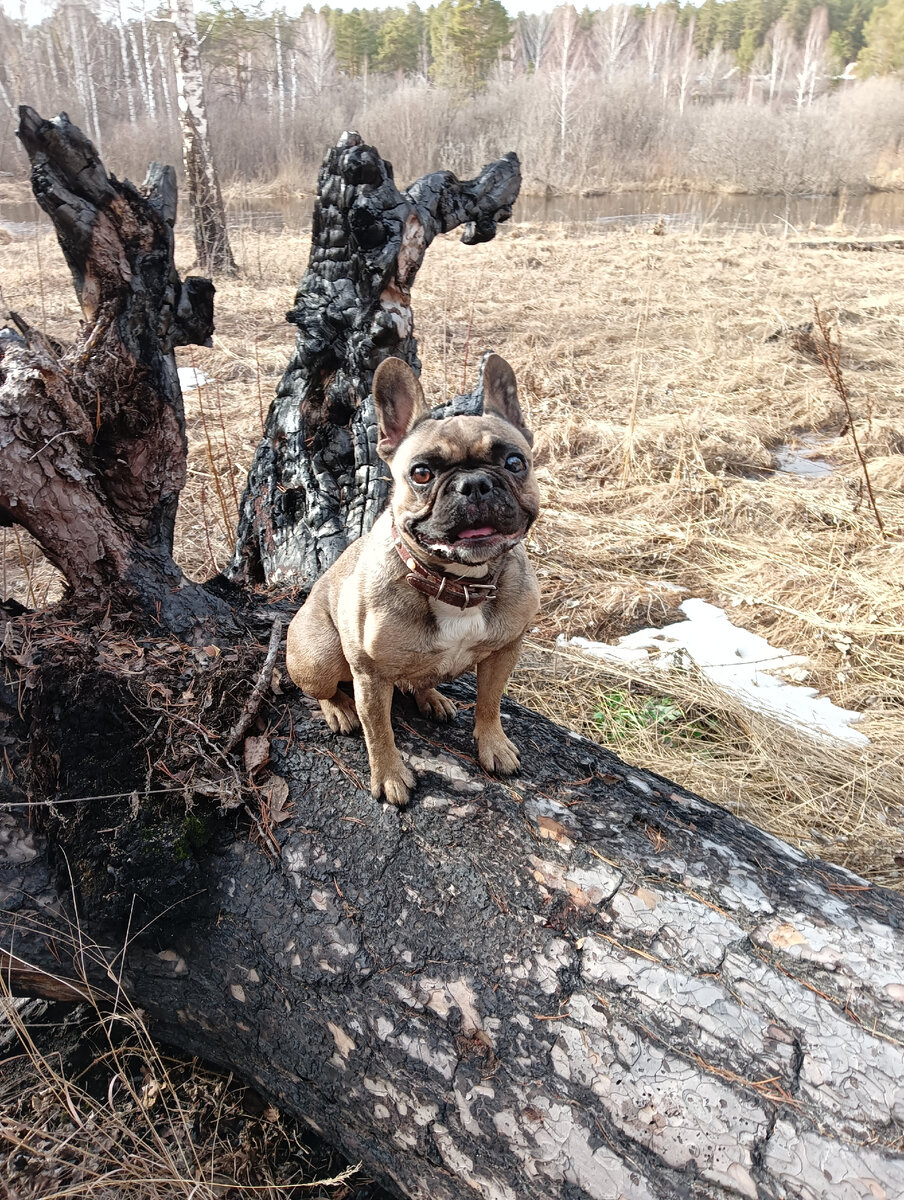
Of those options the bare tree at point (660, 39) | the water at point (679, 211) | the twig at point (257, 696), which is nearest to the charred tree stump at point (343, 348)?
the twig at point (257, 696)

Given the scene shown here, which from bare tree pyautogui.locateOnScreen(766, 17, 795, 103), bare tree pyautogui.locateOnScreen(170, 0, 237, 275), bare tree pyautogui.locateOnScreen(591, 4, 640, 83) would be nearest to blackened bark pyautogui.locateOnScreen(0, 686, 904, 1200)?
bare tree pyautogui.locateOnScreen(170, 0, 237, 275)

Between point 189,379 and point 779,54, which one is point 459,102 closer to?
point 779,54

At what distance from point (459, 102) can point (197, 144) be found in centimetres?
3311

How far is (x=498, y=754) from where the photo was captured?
2.32m

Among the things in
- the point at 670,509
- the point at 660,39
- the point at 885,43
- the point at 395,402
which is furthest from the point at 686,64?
the point at 395,402

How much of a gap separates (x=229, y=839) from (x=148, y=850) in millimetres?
217

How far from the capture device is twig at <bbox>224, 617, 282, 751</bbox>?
235cm

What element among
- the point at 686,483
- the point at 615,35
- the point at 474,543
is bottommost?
the point at 686,483

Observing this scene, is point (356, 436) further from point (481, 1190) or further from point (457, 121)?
point (457, 121)

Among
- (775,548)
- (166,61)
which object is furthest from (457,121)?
(775,548)

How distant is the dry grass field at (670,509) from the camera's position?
3.34 meters

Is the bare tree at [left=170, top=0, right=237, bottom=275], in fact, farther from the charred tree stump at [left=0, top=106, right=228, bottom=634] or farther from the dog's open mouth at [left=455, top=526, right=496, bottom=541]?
the dog's open mouth at [left=455, top=526, right=496, bottom=541]

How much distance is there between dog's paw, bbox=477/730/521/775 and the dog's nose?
83 cm

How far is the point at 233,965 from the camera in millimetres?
2023
